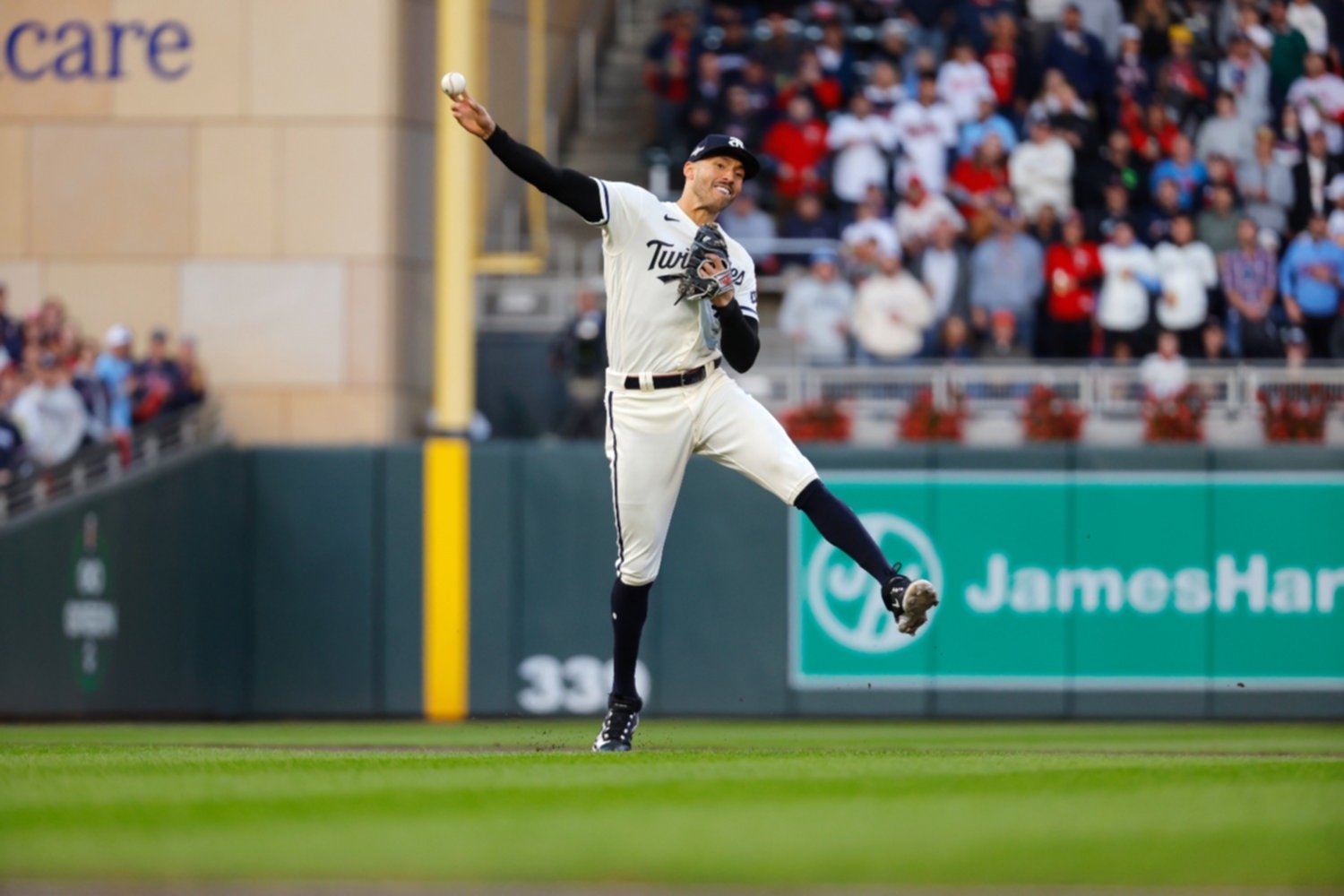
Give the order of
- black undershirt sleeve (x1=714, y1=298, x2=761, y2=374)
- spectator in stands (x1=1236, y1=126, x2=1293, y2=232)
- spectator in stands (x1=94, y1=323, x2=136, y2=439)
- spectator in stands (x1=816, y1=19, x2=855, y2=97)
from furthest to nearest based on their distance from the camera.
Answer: spectator in stands (x1=816, y1=19, x2=855, y2=97) → spectator in stands (x1=1236, y1=126, x2=1293, y2=232) → spectator in stands (x1=94, y1=323, x2=136, y2=439) → black undershirt sleeve (x1=714, y1=298, x2=761, y2=374)

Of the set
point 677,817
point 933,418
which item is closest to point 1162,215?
point 933,418

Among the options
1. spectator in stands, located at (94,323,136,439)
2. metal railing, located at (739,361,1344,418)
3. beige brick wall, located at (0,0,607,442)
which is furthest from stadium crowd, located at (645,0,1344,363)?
spectator in stands, located at (94,323,136,439)

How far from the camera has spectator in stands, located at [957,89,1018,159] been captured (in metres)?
16.2

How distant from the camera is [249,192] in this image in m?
16.8

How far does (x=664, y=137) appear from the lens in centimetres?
1727

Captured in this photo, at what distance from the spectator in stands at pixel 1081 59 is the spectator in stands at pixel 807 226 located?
222cm

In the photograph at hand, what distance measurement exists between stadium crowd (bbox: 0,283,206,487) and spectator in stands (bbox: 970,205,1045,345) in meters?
5.79

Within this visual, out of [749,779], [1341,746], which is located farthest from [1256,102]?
[749,779]

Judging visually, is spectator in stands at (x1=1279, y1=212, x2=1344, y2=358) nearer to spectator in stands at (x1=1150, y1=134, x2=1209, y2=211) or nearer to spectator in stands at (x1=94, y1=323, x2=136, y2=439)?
spectator in stands at (x1=1150, y1=134, x2=1209, y2=211)

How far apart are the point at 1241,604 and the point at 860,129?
14.6 feet

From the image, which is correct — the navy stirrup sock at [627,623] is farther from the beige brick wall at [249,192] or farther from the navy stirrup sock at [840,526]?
the beige brick wall at [249,192]

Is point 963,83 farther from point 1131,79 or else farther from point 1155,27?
point 1155,27

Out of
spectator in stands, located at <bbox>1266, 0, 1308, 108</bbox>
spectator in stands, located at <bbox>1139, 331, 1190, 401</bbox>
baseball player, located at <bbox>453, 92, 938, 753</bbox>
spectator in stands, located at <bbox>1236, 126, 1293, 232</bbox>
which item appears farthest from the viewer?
spectator in stands, located at <bbox>1266, 0, 1308, 108</bbox>

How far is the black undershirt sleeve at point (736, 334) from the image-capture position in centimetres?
777
